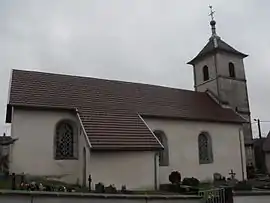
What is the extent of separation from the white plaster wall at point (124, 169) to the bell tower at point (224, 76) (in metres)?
11.9

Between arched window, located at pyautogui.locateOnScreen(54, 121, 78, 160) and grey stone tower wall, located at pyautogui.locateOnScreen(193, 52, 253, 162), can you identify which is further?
grey stone tower wall, located at pyautogui.locateOnScreen(193, 52, 253, 162)

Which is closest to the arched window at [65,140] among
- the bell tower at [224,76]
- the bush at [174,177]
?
the bush at [174,177]

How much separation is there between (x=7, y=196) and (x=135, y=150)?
10159 millimetres

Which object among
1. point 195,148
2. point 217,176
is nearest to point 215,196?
point 195,148

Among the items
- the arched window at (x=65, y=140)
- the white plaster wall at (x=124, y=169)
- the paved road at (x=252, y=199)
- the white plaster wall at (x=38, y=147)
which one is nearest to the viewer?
the paved road at (x=252, y=199)

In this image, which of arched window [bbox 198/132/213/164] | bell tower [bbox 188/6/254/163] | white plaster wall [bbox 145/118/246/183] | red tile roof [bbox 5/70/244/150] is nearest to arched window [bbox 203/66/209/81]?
bell tower [bbox 188/6/254/163]

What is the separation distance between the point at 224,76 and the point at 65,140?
1596cm

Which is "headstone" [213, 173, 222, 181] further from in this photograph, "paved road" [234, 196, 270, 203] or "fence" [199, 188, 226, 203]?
"fence" [199, 188, 226, 203]

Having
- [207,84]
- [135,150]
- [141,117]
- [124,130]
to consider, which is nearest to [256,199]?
[135,150]

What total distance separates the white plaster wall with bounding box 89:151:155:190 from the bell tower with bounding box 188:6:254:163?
39.1 ft

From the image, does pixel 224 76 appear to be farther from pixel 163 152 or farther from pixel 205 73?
pixel 163 152

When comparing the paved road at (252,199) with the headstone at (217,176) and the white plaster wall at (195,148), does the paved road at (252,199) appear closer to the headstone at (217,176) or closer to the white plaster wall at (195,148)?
the white plaster wall at (195,148)

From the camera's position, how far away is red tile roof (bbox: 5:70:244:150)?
58.0 ft

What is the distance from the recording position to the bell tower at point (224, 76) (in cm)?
2759
